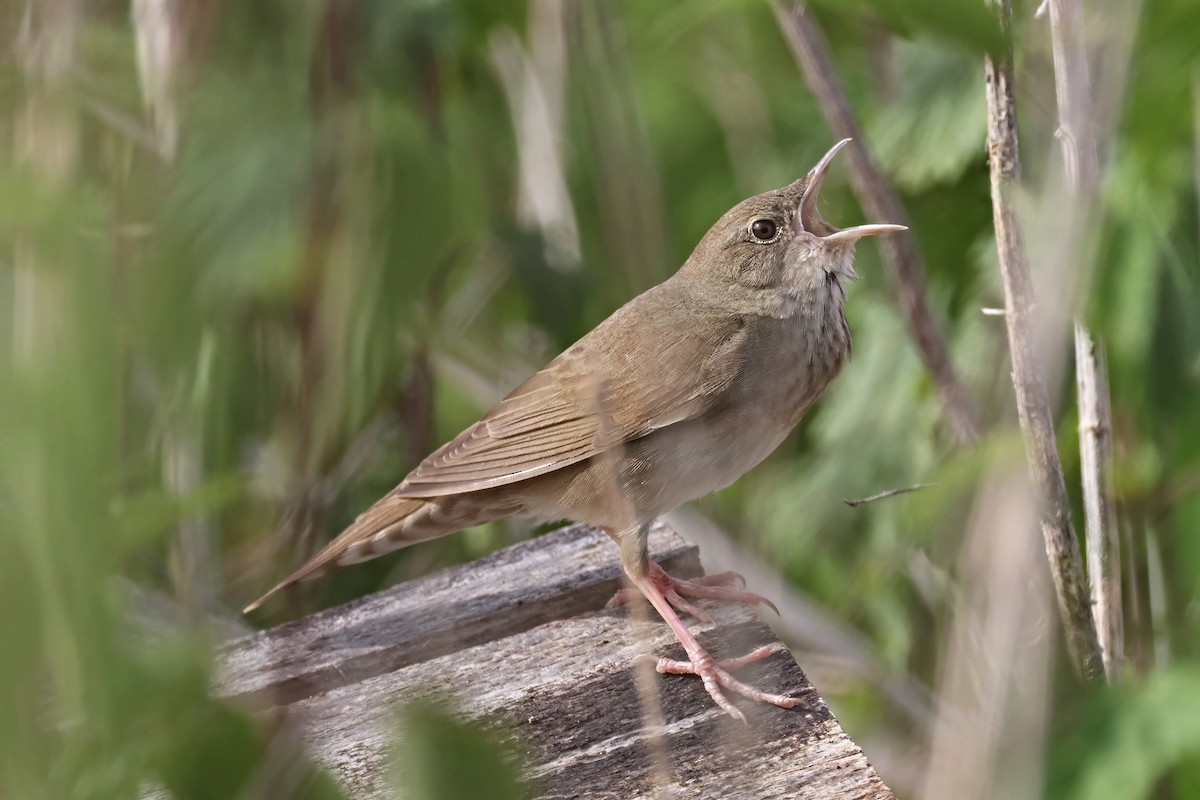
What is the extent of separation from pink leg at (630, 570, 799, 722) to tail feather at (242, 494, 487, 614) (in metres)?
0.56

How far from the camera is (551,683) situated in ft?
7.65

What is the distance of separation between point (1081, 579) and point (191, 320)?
2162mm

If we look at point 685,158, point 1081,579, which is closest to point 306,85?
point 1081,579

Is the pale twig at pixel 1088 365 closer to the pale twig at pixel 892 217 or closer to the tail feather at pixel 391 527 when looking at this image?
the pale twig at pixel 892 217

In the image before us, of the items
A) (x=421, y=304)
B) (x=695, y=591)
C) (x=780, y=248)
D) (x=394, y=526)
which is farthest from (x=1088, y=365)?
(x=394, y=526)

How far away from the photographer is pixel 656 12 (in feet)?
12.2

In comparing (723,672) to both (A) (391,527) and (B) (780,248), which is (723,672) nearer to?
(A) (391,527)

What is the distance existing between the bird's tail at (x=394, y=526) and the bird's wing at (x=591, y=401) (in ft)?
0.20

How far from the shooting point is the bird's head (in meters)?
3.16

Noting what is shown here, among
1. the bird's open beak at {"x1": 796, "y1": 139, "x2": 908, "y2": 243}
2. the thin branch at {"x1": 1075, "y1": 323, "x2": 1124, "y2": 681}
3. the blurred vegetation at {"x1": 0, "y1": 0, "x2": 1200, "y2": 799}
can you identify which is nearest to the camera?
the blurred vegetation at {"x1": 0, "y1": 0, "x2": 1200, "y2": 799}

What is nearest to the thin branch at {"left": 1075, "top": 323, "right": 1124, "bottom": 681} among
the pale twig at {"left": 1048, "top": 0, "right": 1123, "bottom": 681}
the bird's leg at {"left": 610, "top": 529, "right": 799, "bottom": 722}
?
the pale twig at {"left": 1048, "top": 0, "right": 1123, "bottom": 681}

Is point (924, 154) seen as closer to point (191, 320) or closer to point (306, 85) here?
point (306, 85)

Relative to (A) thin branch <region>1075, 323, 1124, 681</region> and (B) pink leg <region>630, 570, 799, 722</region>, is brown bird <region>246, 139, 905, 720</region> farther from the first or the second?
(A) thin branch <region>1075, 323, 1124, 681</region>

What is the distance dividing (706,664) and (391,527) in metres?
0.91
